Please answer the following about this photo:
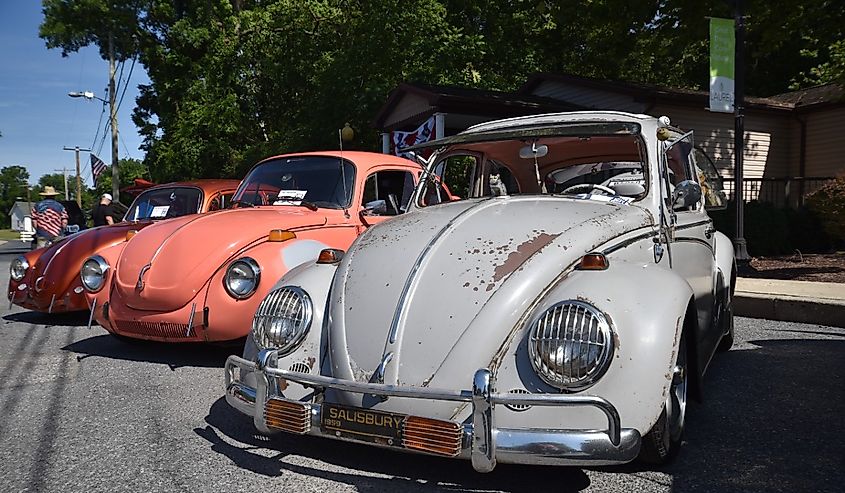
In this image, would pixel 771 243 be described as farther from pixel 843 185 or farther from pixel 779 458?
pixel 779 458

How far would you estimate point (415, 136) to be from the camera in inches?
626

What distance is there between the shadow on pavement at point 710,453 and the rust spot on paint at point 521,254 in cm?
89

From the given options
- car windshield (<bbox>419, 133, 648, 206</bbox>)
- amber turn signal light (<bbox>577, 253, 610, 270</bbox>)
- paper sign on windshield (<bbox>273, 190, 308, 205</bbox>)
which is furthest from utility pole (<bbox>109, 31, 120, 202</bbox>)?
amber turn signal light (<bbox>577, 253, 610, 270</bbox>)

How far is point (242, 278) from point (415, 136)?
1142cm

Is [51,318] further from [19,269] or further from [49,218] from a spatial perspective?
[49,218]

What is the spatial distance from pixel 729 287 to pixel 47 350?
5629 mm

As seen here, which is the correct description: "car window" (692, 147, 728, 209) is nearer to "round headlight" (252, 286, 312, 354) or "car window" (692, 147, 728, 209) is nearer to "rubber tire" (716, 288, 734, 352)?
"rubber tire" (716, 288, 734, 352)

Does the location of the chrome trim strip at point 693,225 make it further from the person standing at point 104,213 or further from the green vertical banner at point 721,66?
the person standing at point 104,213

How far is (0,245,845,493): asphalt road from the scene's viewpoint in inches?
120

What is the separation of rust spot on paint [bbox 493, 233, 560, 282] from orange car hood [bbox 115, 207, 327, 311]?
102 inches

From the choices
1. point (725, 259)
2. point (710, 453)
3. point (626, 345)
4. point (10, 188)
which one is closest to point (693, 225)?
point (725, 259)

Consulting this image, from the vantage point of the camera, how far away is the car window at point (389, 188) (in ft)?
20.2

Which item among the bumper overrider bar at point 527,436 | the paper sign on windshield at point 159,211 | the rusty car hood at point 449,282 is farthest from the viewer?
the paper sign on windshield at point 159,211

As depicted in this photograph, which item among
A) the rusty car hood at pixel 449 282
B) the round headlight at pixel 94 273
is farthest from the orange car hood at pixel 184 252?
the rusty car hood at pixel 449 282
